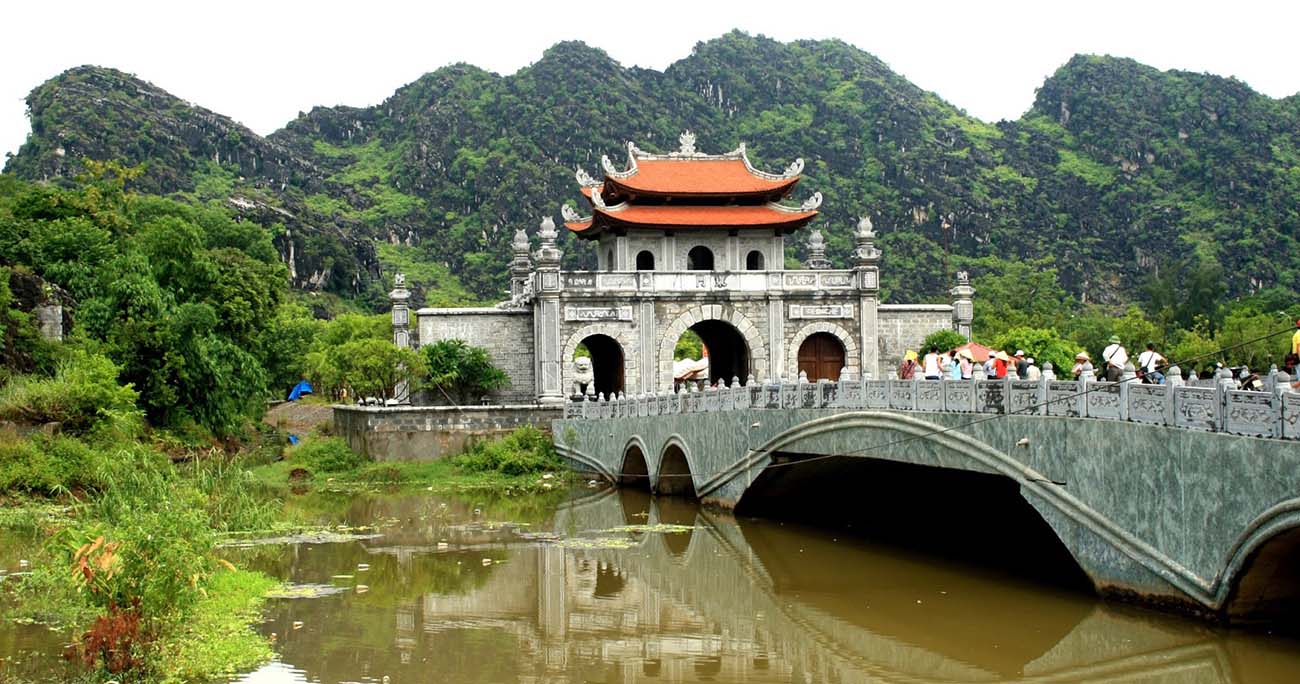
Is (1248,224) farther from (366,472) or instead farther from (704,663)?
(704,663)

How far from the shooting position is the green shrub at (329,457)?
3391 cm

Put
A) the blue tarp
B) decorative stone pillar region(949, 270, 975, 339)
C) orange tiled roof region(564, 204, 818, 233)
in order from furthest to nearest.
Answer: the blue tarp
decorative stone pillar region(949, 270, 975, 339)
orange tiled roof region(564, 204, 818, 233)

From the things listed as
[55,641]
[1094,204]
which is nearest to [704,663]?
[55,641]

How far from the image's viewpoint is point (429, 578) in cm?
1894

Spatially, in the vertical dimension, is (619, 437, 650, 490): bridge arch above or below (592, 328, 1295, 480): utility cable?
below

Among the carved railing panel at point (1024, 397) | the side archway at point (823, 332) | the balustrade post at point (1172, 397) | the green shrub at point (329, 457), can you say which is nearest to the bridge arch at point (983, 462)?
the carved railing panel at point (1024, 397)

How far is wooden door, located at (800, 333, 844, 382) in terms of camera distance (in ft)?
126

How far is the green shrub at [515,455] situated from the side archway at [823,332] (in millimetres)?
7341

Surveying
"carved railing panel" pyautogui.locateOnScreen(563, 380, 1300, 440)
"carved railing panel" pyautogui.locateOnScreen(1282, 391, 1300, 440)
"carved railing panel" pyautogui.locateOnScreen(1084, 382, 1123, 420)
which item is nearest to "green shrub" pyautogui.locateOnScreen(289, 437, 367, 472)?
"carved railing panel" pyautogui.locateOnScreen(563, 380, 1300, 440)

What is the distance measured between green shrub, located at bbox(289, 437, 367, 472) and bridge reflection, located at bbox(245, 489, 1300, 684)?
12.1 m

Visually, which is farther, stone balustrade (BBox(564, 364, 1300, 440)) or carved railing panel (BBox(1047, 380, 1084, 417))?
carved railing panel (BBox(1047, 380, 1084, 417))

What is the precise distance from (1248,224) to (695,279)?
55371 millimetres

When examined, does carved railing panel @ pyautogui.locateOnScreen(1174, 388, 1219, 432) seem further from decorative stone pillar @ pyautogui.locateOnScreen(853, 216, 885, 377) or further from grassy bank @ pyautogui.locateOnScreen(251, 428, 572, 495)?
decorative stone pillar @ pyautogui.locateOnScreen(853, 216, 885, 377)

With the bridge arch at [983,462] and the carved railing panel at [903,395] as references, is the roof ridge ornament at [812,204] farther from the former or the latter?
the carved railing panel at [903,395]
